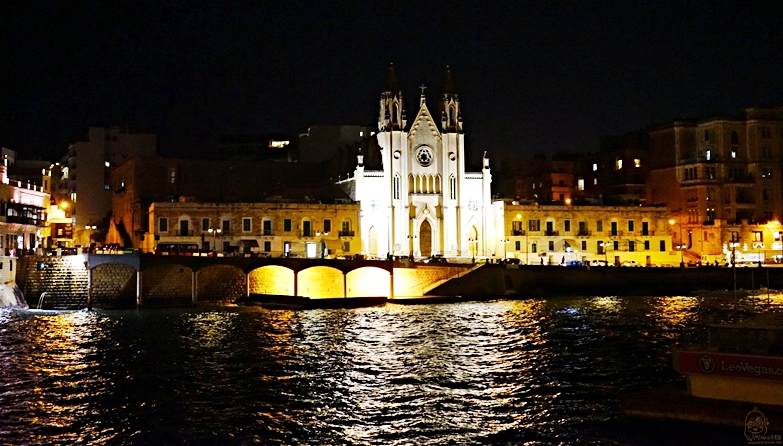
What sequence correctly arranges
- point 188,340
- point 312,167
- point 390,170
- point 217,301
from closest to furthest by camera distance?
point 188,340, point 217,301, point 390,170, point 312,167

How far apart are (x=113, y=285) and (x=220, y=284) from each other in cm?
973

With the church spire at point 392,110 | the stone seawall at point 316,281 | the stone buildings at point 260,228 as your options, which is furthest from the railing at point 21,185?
the church spire at point 392,110

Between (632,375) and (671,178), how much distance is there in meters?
87.9

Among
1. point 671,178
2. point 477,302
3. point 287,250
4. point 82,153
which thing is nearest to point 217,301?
point 287,250

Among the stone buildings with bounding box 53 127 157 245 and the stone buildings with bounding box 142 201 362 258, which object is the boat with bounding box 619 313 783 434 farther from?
the stone buildings with bounding box 53 127 157 245

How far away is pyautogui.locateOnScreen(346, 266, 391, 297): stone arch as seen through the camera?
8862 cm

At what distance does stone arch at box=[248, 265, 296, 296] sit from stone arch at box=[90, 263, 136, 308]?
11.8m

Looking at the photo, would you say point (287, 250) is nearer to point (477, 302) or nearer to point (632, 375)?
point (477, 302)

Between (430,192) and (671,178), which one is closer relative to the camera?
(430,192)

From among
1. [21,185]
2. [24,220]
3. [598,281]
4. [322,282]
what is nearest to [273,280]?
[322,282]

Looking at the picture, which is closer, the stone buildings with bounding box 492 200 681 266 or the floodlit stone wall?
the floodlit stone wall

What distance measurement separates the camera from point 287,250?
95.3 meters

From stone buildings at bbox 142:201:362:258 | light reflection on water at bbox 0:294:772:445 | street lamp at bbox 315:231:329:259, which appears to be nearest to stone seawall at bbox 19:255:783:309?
light reflection on water at bbox 0:294:772:445

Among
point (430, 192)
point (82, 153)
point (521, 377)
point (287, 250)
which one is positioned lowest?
point (521, 377)
